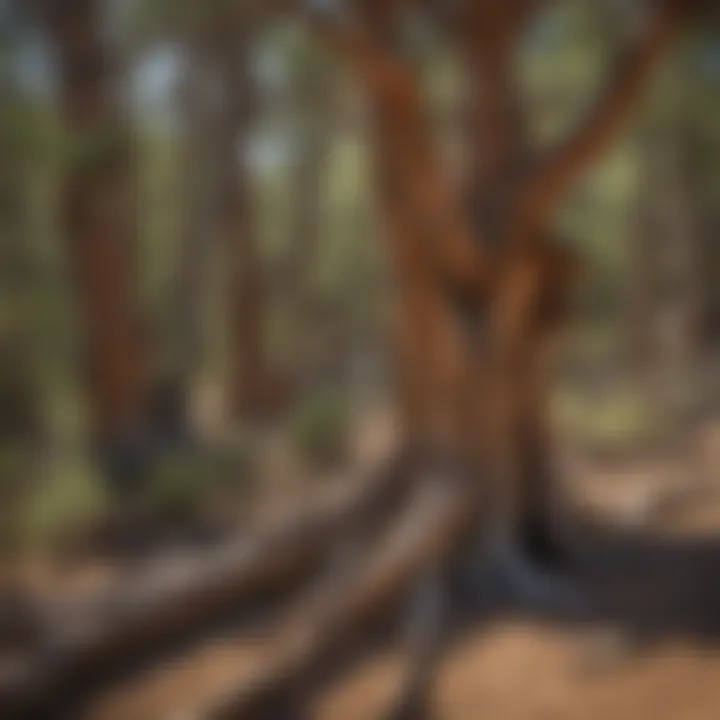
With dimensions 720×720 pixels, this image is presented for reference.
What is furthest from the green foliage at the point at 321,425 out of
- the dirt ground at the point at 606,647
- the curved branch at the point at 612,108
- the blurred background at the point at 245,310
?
the curved branch at the point at 612,108

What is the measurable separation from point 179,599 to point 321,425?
0.90 ft

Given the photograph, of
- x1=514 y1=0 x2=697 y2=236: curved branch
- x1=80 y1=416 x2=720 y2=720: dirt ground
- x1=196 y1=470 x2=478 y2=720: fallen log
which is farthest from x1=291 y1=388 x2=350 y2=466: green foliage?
x1=514 y1=0 x2=697 y2=236: curved branch

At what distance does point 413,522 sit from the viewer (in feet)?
5.06

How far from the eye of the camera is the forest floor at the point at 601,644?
4.45ft

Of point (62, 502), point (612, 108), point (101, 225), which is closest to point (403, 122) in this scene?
point (612, 108)

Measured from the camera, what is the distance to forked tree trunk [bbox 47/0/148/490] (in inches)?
55.8

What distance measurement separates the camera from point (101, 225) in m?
1.44

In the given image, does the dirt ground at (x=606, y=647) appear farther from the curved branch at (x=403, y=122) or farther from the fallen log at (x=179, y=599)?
the curved branch at (x=403, y=122)

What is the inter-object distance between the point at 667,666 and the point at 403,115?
2.48 ft

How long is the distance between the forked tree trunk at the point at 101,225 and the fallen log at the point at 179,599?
0.16 meters

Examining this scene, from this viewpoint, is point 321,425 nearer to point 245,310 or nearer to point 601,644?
point 245,310

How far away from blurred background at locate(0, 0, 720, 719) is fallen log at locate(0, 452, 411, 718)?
0.03 metres

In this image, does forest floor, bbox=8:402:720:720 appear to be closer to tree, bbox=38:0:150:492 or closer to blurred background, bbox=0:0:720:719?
blurred background, bbox=0:0:720:719

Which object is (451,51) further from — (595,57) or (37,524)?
(37,524)
